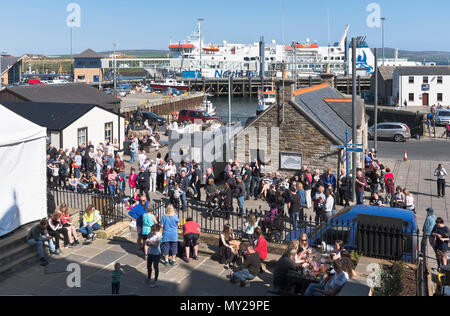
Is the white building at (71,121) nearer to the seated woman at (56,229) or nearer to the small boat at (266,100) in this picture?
the seated woman at (56,229)

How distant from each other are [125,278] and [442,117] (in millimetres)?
37026

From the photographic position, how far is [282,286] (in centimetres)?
956

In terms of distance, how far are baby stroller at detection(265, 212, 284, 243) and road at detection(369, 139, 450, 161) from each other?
18.4 m

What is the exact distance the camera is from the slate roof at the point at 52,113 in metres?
24.3

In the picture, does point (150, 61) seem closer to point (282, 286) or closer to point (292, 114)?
point (292, 114)

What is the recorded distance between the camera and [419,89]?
53.5m

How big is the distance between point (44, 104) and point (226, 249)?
1827 cm

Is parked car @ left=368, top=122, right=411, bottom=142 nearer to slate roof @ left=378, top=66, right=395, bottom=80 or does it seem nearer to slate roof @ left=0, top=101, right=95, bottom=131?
slate roof @ left=0, top=101, right=95, bottom=131

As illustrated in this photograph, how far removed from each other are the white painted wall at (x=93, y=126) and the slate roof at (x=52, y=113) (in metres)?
0.27

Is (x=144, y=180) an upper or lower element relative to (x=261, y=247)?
upper

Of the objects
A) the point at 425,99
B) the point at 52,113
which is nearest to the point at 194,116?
the point at 52,113

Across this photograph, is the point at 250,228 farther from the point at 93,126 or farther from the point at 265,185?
the point at 93,126
